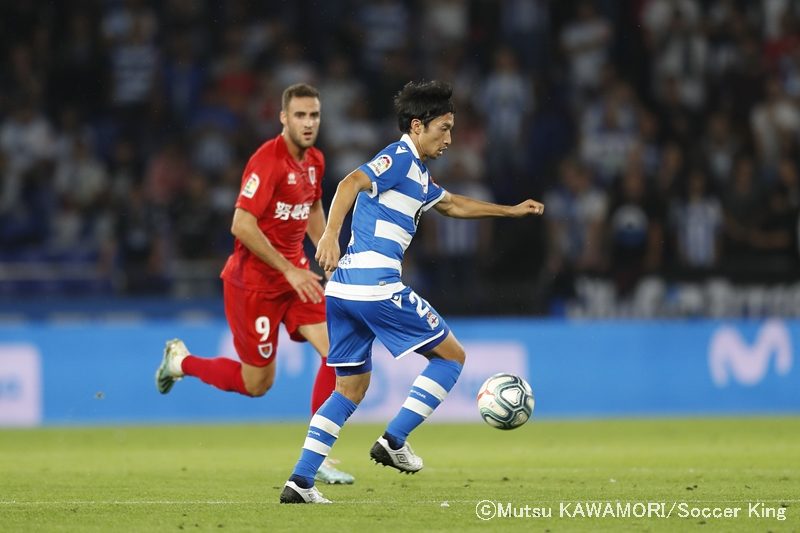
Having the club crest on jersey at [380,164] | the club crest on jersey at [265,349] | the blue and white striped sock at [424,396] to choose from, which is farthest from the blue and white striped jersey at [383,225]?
the club crest on jersey at [265,349]

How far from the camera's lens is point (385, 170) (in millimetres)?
7207

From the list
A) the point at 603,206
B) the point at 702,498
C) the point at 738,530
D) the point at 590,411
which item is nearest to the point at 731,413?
the point at 590,411

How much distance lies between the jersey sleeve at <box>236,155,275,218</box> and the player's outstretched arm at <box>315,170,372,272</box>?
5.23ft

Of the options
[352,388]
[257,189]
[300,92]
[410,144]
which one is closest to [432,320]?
[352,388]

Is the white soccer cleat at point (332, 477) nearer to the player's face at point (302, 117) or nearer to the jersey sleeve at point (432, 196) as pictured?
the jersey sleeve at point (432, 196)

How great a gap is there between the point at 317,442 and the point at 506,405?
1.18 metres

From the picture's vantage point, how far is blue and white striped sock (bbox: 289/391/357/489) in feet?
23.1

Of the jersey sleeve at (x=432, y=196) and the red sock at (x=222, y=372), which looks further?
the red sock at (x=222, y=372)

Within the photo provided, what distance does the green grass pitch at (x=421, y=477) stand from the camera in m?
6.59

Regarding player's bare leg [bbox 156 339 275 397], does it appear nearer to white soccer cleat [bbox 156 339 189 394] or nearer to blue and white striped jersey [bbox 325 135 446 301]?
white soccer cleat [bbox 156 339 189 394]

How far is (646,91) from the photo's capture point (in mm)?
18062

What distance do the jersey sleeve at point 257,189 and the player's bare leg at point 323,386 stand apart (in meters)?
0.87

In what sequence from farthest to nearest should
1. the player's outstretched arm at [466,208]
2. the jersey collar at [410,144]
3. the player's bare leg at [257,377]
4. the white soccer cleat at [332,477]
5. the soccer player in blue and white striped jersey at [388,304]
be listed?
the player's bare leg at [257,377] < the white soccer cleat at [332,477] < the player's outstretched arm at [466,208] < the jersey collar at [410,144] < the soccer player in blue and white striped jersey at [388,304]

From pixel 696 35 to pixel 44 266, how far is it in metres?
8.71
